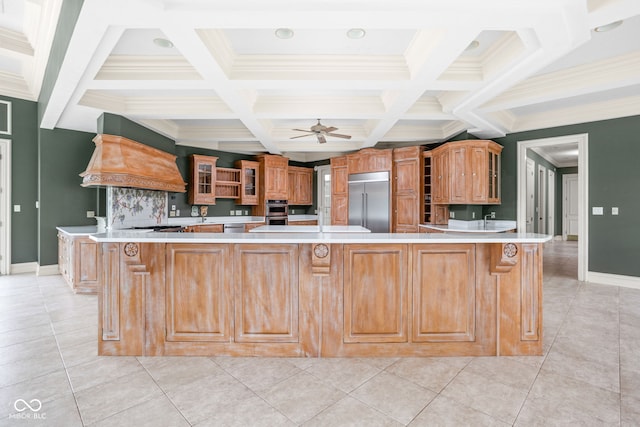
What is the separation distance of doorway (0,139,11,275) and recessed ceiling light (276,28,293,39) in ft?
17.2

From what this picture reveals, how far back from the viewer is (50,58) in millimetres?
3678

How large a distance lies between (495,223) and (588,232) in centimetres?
136

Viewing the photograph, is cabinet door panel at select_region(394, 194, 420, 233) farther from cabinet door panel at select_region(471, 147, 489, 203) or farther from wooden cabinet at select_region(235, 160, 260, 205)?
wooden cabinet at select_region(235, 160, 260, 205)

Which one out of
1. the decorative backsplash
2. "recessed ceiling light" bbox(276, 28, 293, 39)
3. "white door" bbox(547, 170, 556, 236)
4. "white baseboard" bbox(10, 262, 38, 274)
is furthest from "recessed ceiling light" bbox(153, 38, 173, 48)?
"white door" bbox(547, 170, 556, 236)

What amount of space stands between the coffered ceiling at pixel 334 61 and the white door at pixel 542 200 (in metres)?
3.98

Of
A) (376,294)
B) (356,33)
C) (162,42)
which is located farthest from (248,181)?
(376,294)

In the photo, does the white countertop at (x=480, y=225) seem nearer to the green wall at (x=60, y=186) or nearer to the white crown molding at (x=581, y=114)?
the white crown molding at (x=581, y=114)

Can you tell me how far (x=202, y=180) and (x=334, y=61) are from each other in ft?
14.7

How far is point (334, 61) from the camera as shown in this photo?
3.39m

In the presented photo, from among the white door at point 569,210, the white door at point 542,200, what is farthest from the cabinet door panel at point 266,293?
the white door at point 569,210

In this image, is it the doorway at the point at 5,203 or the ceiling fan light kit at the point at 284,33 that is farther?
the doorway at the point at 5,203

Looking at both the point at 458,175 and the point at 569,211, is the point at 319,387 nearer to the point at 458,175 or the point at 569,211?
the point at 458,175

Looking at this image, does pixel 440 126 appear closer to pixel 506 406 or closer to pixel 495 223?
pixel 495 223

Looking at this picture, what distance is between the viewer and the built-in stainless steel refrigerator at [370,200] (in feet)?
22.5
